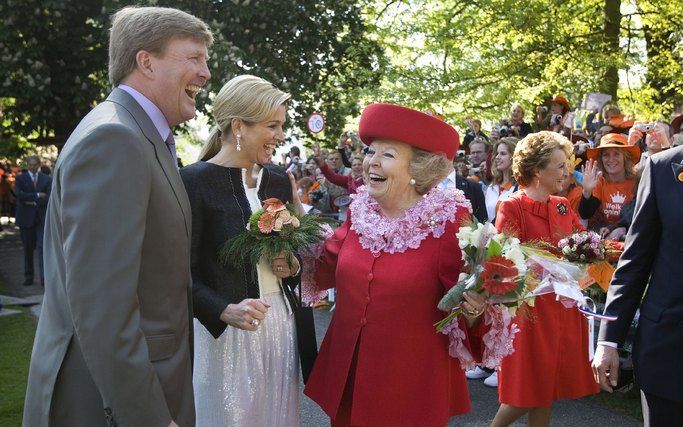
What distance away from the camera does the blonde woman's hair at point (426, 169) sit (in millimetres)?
3223

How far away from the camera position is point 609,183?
22.7 ft

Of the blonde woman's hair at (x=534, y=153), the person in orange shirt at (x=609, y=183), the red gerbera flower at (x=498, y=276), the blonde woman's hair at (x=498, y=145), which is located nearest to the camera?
the red gerbera flower at (x=498, y=276)

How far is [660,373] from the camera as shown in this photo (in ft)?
8.94

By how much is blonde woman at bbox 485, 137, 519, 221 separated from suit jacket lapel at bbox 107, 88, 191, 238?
5.04 meters

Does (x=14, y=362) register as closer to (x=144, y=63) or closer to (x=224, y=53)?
(x=144, y=63)

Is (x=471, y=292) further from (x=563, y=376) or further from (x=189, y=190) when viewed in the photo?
(x=563, y=376)

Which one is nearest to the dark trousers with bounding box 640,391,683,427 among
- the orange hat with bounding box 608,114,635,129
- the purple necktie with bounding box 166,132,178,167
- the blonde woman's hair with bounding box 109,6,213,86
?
the purple necktie with bounding box 166,132,178,167

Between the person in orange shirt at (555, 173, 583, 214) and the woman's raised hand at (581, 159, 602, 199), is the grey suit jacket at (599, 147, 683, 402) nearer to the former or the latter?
the woman's raised hand at (581, 159, 602, 199)

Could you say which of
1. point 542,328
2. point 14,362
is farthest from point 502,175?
point 14,362

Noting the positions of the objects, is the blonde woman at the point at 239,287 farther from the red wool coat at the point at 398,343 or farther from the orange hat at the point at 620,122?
the orange hat at the point at 620,122

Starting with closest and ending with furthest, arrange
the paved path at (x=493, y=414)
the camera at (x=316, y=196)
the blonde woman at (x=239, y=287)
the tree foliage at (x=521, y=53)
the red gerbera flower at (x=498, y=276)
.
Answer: the red gerbera flower at (x=498, y=276) < the blonde woman at (x=239, y=287) < the paved path at (x=493, y=414) < the camera at (x=316, y=196) < the tree foliage at (x=521, y=53)

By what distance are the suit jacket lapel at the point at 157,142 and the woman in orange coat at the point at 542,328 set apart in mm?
2705

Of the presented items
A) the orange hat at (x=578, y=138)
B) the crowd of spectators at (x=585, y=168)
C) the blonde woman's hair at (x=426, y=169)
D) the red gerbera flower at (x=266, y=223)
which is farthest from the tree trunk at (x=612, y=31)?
the red gerbera flower at (x=266, y=223)

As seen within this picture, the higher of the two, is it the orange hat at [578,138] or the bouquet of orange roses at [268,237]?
the orange hat at [578,138]
